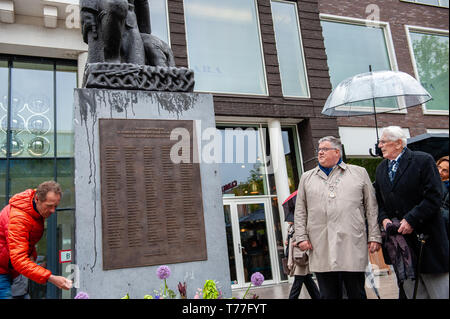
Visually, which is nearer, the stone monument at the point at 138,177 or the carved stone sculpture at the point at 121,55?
the stone monument at the point at 138,177

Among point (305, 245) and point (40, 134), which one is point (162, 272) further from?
Answer: point (40, 134)

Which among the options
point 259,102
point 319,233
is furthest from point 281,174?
point 319,233

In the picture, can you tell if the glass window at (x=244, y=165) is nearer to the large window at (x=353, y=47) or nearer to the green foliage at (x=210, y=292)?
the large window at (x=353, y=47)

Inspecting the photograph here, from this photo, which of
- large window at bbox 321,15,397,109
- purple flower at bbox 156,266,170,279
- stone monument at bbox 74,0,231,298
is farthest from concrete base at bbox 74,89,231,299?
large window at bbox 321,15,397,109

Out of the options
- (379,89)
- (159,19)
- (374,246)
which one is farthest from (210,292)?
(159,19)

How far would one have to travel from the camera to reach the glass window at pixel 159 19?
12055mm

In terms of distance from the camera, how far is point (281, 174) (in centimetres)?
1245

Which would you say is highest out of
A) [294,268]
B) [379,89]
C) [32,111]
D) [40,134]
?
[32,111]

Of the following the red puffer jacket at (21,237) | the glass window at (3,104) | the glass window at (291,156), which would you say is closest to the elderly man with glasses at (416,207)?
the red puffer jacket at (21,237)

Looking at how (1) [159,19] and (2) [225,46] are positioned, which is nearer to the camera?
(1) [159,19]

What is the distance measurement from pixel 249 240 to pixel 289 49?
6804mm

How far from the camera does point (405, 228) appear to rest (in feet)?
9.39

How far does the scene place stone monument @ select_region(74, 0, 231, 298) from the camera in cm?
341

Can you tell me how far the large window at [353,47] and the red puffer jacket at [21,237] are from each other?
41.1 feet
